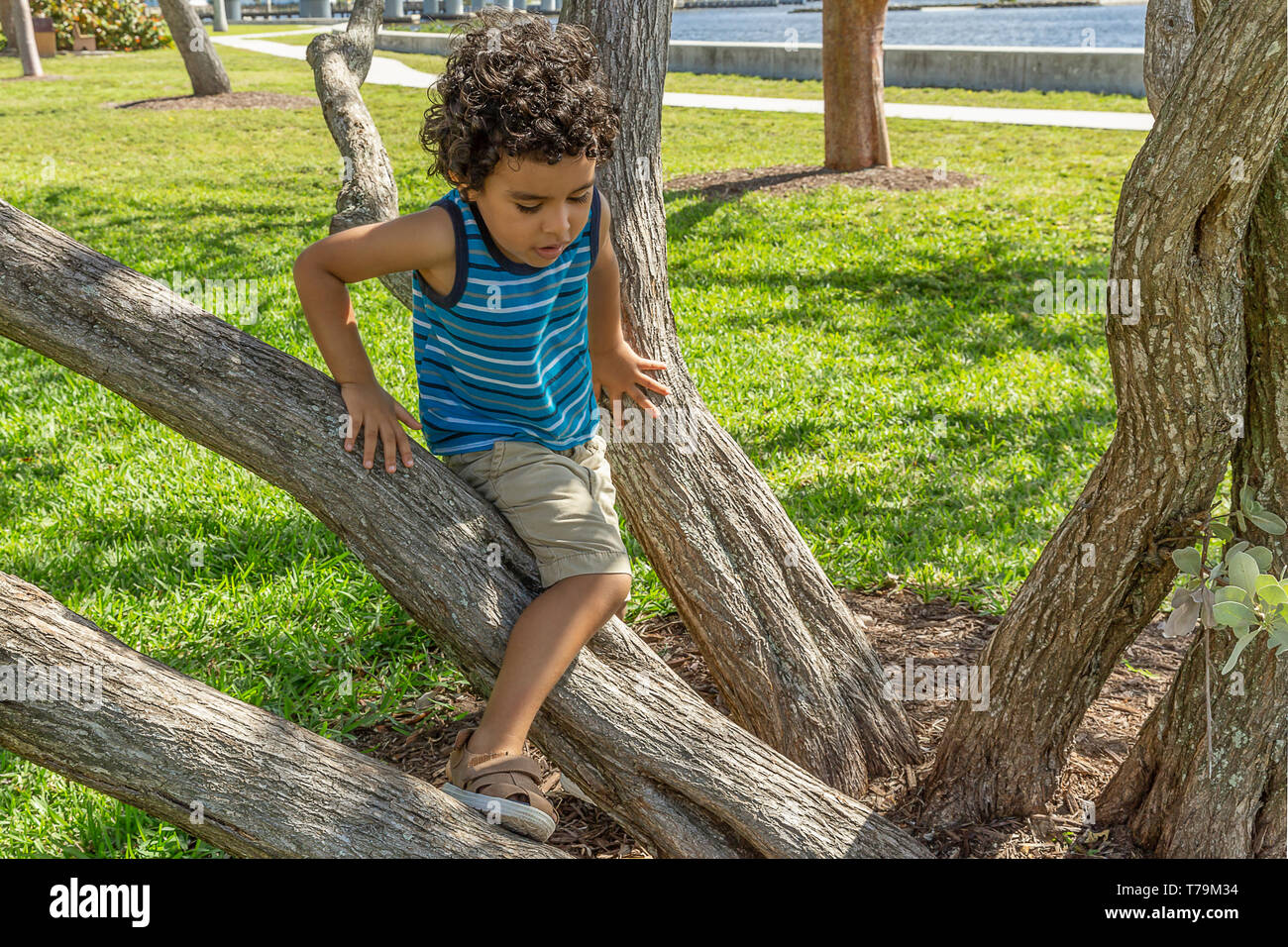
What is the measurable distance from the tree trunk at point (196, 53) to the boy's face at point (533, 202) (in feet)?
54.4

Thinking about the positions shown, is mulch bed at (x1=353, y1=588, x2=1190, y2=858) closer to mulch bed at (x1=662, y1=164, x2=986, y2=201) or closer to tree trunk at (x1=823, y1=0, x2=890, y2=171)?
mulch bed at (x1=662, y1=164, x2=986, y2=201)

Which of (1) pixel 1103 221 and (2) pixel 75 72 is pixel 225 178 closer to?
(1) pixel 1103 221

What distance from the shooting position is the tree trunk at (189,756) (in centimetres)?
171

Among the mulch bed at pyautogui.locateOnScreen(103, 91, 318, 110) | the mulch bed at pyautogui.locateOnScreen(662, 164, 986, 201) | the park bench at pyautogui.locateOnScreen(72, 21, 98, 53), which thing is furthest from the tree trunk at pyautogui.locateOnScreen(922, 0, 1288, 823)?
the park bench at pyautogui.locateOnScreen(72, 21, 98, 53)

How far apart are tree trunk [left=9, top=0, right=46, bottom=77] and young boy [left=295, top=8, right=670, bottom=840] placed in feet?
74.8

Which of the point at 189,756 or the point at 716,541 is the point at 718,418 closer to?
the point at 716,541

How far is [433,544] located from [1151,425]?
1424 mm

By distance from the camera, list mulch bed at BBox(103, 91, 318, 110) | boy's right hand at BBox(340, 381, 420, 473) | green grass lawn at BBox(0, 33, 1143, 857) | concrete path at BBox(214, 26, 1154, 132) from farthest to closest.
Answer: mulch bed at BBox(103, 91, 318, 110) < concrete path at BBox(214, 26, 1154, 132) < green grass lawn at BBox(0, 33, 1143, 857) < boy's right hand at BBox(340, 381, 420, 473)

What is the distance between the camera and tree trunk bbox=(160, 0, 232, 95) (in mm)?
16438

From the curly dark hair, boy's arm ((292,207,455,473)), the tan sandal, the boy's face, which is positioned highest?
the curly dark hair

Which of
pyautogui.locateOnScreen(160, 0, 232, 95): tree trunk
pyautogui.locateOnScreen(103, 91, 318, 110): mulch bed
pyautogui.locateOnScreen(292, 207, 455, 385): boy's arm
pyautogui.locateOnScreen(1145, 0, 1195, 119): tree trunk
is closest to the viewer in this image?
pyautogui.locateOnScreen(292, 207, 455, 385): boy's arm

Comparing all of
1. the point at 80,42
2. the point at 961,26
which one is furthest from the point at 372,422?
the point at 961,26

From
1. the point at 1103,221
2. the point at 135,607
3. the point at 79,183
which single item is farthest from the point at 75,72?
the point at 135,607

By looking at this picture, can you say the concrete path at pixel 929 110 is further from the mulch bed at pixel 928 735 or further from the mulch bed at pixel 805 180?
the mulch bed at pixel 928 735
